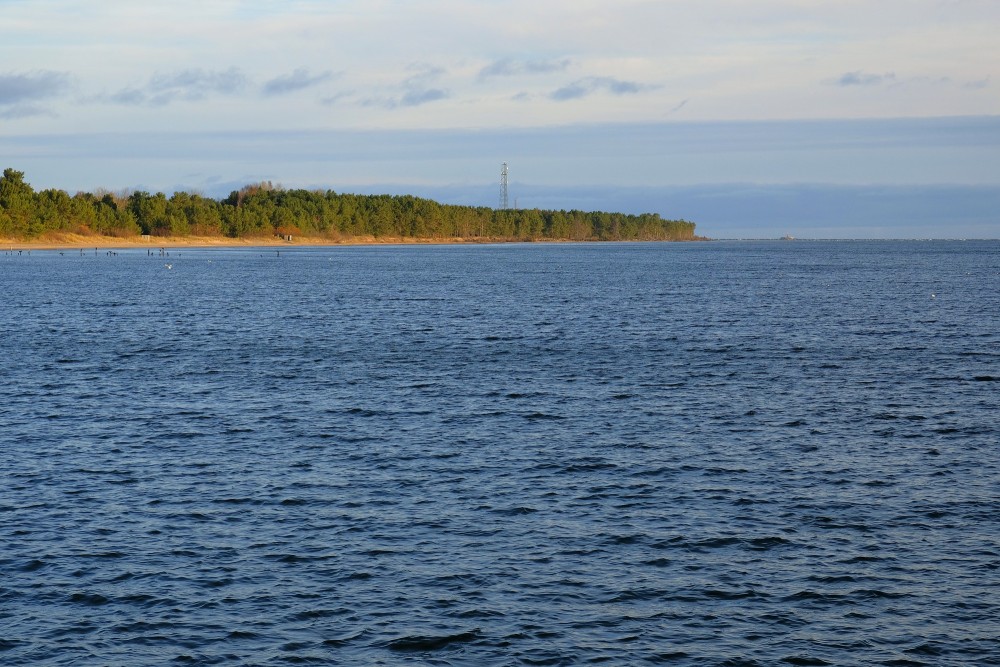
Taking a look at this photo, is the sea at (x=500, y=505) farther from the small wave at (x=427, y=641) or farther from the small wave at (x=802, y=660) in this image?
the small wave at (x=802, y=660)

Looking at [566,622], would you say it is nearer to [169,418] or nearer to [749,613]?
[749,613]

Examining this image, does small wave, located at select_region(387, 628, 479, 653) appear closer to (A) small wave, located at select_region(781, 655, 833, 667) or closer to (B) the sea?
(B) the sea

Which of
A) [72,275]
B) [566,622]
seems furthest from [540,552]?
[72,275]

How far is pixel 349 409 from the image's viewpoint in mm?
42344

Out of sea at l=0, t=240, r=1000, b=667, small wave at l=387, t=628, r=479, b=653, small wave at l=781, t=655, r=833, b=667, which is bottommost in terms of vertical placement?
small wave at l=781, t=655, r=833, b=667

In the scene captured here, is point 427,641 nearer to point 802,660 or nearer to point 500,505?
point 802,660

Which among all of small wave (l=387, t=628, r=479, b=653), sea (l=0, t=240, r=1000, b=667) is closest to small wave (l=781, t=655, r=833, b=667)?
sea (l=0, t=240, r=1000, b=667)

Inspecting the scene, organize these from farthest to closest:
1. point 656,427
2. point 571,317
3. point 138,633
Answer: point 571,317 < point 656,427 < point 138,633

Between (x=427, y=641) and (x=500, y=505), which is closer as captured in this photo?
(x=427, y=641)

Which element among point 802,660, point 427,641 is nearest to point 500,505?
point 427,641

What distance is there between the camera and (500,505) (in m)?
27.7

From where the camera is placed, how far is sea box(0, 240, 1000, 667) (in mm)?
19578

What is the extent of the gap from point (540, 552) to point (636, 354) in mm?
37868

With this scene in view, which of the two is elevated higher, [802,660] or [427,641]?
[427,641]
